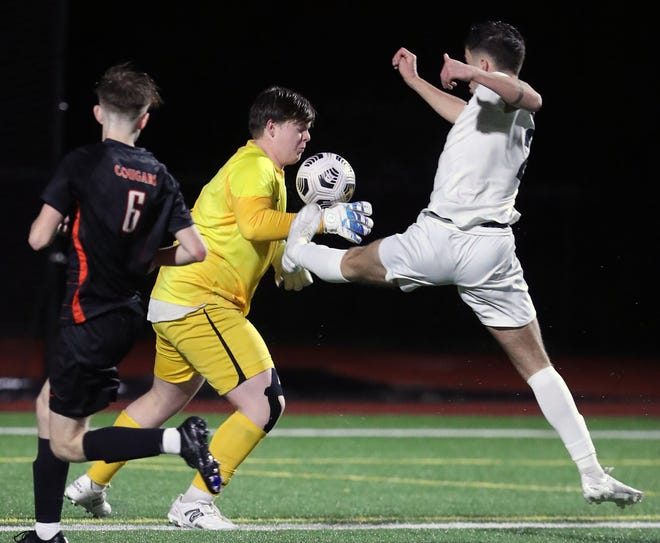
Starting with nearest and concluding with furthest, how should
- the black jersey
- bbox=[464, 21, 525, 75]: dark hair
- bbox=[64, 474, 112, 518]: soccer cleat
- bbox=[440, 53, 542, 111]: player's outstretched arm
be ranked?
the black jersey < bbox=[440, 53, 542, 111]: player's outstretched arm < bbox=[464, 21, 525, 75]: dark hair < bbox=[64, 474, 112, 518]: soccer cleat

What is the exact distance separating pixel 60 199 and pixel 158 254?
1.70 ft

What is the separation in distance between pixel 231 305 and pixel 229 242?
31 centimetres


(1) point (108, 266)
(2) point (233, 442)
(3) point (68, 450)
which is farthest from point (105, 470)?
(1) point (108, 266)

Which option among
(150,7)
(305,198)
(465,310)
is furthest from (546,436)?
(150,7)

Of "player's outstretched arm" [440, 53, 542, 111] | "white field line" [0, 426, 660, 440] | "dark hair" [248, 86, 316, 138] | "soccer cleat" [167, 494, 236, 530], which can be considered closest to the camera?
"player's outstretched arm" [440, 53, 542, 111]

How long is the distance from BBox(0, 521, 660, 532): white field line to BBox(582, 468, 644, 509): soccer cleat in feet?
3.08

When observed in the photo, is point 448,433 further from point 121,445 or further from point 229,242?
point 121,445

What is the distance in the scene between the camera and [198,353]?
5.50 metres

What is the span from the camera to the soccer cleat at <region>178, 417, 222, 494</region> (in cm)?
445

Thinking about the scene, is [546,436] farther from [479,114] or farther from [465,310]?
[465,310]

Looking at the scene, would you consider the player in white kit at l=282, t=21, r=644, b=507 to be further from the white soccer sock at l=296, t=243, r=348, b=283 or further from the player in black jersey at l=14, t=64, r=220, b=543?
the player in black jersey at l=14, t=64, r=220, b=543

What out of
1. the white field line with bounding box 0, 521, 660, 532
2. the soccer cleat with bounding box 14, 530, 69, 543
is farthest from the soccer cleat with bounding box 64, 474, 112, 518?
the soccer cleat with bounding box 14, 530, 69, 543

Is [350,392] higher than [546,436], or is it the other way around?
[546,436]

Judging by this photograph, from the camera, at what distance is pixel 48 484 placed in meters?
4.73
